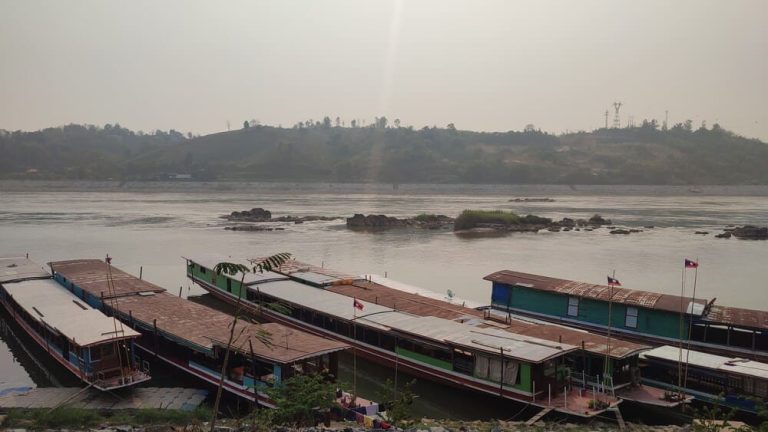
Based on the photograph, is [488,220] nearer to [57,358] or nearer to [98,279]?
[98,279]

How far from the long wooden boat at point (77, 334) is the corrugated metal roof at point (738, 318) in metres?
15.5

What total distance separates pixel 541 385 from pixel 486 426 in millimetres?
2671

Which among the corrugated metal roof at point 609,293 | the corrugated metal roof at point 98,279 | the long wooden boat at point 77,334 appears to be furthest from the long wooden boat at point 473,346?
the corrugated metal roof at point 98,279

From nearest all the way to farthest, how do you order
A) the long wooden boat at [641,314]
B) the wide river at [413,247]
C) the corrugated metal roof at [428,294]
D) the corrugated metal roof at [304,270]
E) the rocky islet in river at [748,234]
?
the long wooden boat at [641,314] < the corrugated metal roof at [428,294] < the corrugated metal roof at [304,270] < the wide river at [413,247] < the rocky islet in river at [748,234]

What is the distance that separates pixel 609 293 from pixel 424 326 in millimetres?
7014

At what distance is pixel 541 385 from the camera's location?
1350 centimetres

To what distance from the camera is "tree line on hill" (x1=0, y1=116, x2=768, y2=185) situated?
125312 millimetres

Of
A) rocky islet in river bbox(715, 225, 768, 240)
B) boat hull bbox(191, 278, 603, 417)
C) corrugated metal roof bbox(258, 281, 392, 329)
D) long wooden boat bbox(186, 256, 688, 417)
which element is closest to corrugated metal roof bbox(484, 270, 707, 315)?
long wooden boat bbox(186, 256, 688, 417)

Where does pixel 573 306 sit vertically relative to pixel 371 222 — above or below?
above

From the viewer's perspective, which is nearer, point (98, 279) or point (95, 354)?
point (95, 354)

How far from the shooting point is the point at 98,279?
74.4 ft

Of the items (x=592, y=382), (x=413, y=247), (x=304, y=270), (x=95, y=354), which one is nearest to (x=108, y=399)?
(x=95, y=354)

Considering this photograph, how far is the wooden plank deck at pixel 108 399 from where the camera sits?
42.7 ft

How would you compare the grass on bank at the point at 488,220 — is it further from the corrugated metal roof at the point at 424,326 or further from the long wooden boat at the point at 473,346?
the corrugated metal roof at the point at 424,326
